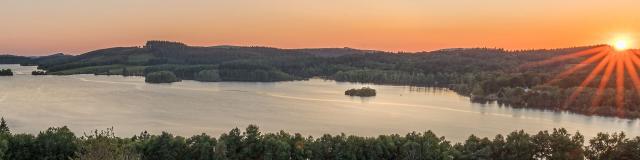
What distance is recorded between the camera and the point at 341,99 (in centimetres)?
7588

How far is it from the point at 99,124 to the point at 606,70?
235 ft

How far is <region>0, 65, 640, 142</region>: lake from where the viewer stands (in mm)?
46656

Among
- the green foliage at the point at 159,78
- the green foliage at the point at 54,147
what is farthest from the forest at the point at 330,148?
the green foliage at the point at 159,78


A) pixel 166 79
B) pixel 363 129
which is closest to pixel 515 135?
pixel 363 129

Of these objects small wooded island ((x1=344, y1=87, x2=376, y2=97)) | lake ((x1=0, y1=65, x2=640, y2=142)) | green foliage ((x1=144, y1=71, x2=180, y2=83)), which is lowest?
lake ((x1=0, y1=65, x2=640, y2=142))

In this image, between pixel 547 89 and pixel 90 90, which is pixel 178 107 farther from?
pixel 547 89

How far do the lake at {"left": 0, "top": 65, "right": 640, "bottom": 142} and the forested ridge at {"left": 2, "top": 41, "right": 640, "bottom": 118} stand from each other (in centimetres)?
520

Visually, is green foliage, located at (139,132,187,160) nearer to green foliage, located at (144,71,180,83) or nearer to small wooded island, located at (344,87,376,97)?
small wooded island, located at (344,87,376,97)

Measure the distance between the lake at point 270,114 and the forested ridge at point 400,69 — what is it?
17.1ft

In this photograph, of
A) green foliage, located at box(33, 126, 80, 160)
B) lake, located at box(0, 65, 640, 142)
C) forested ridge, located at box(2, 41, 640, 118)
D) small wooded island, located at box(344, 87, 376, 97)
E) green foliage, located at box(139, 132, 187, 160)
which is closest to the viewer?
green foliage, located at box(33, 126, 80, 160)

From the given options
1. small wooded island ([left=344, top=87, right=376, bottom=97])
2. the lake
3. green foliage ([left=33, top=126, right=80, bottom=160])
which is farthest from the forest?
small wooded island ([left=344, top=87, right=376, bottom=97])

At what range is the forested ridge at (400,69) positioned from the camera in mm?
71188

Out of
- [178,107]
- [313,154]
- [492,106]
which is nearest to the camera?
[313,154]

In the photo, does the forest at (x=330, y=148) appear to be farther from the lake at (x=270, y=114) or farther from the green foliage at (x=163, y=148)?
the lake at (x=270, y=114)
